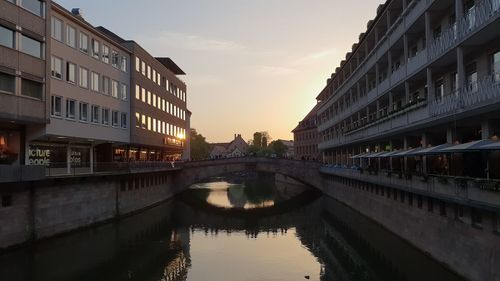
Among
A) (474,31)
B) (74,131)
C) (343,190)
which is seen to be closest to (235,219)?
(343,190)

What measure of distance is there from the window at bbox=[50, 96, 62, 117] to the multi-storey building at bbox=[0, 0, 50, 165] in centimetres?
303

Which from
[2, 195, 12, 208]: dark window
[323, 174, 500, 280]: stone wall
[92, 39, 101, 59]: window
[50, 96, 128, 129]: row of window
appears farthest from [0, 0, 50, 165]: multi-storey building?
[323, 174, 500, 280]: stone wall

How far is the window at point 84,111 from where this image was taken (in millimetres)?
42500

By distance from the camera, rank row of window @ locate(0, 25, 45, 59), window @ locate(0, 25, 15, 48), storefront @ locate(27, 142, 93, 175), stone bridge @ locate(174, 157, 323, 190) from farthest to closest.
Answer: stone bridge @ locate(174, 157, 323, 190) < storefront @ locate(27, 142, 93, 175) < row of window @ locate(0, 25, 45, 59) < window @ locate(0, 25, 15, 48)

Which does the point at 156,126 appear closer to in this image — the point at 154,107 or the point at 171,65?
the point at 154,107

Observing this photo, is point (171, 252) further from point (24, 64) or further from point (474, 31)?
point (474, 31)

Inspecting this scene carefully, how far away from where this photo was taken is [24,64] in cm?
3238

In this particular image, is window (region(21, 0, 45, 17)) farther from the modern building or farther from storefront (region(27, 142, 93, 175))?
the modern building

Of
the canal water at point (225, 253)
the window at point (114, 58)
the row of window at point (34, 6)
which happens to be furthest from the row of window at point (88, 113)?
the canal water at point (225, 253)

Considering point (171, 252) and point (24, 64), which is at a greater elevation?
point (24, 64)

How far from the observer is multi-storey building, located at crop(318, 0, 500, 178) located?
23578 mm

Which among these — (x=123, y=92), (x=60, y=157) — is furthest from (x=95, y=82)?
(x=60, y=157)

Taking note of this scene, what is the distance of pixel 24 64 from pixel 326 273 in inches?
905

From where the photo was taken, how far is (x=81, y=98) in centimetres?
4241
